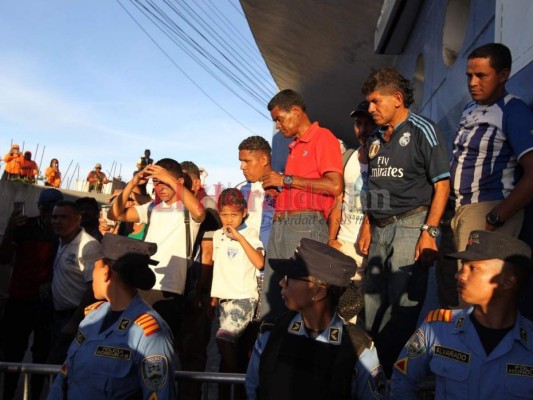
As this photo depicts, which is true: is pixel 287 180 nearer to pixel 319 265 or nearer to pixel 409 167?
pixel 409 167

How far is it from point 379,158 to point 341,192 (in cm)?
50

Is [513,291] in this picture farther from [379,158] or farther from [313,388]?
[379,158]

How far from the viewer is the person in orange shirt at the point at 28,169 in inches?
690

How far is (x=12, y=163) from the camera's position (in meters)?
17.3

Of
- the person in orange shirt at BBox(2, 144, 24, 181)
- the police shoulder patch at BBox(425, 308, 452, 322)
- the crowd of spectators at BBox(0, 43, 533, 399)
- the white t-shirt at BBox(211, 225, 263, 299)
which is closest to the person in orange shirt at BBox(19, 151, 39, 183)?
the person in orange shirt at BBox(2, 144, 24, 181)

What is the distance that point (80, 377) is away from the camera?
9.79 ft

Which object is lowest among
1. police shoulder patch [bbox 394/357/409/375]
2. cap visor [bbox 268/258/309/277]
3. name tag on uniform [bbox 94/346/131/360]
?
name tag on uniform [bbox 94/346/131/360]

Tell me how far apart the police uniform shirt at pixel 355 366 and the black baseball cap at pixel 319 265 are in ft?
0.64

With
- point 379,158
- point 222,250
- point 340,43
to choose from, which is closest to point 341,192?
point 379,158

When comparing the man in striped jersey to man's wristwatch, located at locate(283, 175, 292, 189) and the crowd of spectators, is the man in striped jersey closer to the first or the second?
the crowd of spectators

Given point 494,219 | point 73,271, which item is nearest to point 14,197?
point 73,271

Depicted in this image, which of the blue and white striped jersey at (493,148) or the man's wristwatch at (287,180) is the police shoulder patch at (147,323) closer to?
the man's wristwatch at (287,180)

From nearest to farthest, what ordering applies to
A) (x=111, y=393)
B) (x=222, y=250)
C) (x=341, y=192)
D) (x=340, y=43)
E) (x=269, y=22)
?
(x=111, y=393), (x=341, y=192), (x=222, y=250), (x=340, y=43), (x=269, y=22)

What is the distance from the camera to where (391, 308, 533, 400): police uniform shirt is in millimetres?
2328
